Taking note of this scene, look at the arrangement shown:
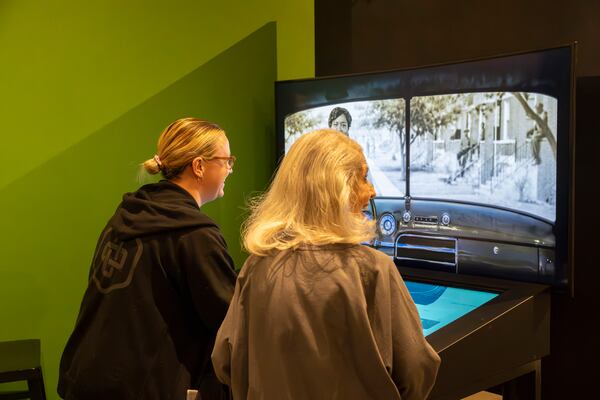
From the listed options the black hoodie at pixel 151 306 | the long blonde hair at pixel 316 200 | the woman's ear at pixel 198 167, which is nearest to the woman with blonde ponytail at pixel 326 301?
the long blonde hair at pixel 316 200

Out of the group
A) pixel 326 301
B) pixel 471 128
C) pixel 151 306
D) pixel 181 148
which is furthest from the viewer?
pixel 471 128

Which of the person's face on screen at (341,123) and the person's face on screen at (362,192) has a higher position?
the person's face on screen at (341,123)

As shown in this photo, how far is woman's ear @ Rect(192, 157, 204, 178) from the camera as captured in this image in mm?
2100

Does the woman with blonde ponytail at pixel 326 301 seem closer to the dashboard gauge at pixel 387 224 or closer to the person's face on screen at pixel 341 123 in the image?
the dashboard gauge at pixel 387 224

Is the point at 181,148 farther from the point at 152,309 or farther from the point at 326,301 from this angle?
the point at 326,301

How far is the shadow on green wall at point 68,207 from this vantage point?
2.98 m

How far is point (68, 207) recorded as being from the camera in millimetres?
3064

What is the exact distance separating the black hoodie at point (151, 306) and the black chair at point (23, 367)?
0.81m

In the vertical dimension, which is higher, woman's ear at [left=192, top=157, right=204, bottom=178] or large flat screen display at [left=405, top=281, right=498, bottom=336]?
woman's ear at [left=192, top=157, right=204, bottom=178]

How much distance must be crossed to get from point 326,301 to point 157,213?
75 cm

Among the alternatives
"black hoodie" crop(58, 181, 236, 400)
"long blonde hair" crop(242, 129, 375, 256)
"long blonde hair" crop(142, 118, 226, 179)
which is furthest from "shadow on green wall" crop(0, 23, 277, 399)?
"long blonde hair" crop(242, 129, 375, 256)

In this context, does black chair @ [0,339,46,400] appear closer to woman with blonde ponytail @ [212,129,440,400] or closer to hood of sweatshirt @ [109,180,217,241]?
hood of sweatshirt @ [109,180,217,241]

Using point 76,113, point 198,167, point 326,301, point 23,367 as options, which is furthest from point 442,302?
point 76,113

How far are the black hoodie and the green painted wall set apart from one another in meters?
1.24
